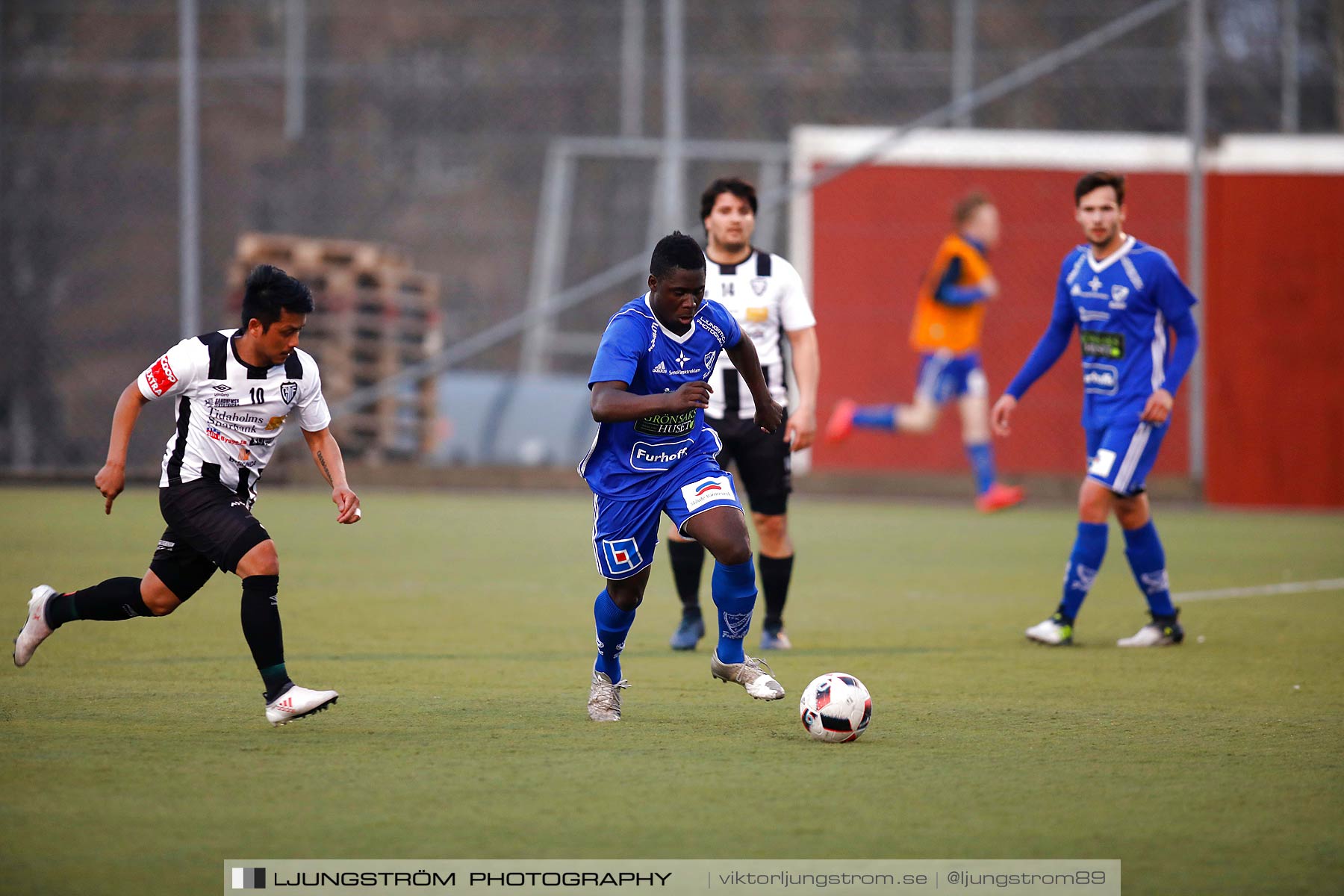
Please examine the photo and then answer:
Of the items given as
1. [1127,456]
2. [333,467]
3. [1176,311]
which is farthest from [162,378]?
[1176,311]

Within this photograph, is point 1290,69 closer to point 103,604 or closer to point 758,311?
point 758,311

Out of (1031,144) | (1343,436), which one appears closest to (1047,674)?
(1343,436)

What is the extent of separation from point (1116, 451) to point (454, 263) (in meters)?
17.4

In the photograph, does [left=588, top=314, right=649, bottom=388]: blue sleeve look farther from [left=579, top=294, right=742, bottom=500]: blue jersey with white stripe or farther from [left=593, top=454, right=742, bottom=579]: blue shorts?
[left=593, top=454, right=742, bottom=579]: blue shorts

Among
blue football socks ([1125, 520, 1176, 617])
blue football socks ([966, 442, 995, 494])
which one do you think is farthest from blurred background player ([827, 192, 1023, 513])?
blue football socks ([1125, 520, 1176, 617])

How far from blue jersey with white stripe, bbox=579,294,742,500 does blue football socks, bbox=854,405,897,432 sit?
841 cm

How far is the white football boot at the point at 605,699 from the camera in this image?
19.0 feet

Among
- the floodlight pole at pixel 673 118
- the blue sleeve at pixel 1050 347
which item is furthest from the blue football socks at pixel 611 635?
the floodlight pole at pixel 673 118

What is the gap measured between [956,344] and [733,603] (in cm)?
854

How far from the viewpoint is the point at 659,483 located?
5.87 m

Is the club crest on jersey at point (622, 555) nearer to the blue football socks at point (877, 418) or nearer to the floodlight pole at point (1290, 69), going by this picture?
the blue football socks at point (877, 418)

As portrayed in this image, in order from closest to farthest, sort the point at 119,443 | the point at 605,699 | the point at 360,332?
the point at 119,443, the point at 605,699, the point at 360,332

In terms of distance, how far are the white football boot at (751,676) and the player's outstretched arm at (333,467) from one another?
1.43 meters

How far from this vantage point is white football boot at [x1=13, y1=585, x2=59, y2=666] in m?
6.29
